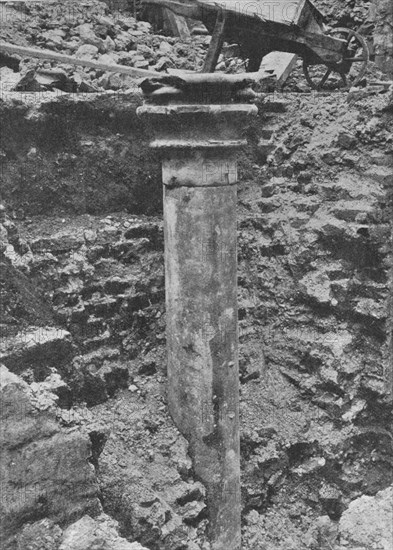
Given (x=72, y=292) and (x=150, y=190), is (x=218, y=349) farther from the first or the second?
(x=150, y=190)

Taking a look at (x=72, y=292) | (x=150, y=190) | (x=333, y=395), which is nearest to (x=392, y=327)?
(x=333, y=395)

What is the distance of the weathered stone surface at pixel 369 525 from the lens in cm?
286

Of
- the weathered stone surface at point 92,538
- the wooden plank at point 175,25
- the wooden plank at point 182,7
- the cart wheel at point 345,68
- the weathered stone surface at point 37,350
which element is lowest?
the weathered stone surface at point 92,538

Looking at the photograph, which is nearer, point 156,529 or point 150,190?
point 156,529

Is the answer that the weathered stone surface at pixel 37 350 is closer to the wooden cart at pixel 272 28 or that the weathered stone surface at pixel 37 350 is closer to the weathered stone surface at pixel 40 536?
the weathered stone surface at pixel 40 536

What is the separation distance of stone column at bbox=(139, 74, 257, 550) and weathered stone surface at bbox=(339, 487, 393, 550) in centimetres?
134

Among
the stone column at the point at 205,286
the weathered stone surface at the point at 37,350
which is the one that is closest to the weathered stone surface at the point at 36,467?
the weathered stone surface at the point at 37,350

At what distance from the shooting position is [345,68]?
19.8 feet

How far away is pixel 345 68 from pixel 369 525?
15.4 ft

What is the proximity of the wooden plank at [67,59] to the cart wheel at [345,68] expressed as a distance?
6.22 feet

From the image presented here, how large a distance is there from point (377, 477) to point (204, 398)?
2.20 m

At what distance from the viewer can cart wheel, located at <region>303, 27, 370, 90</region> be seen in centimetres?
600

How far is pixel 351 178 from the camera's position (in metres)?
5.41

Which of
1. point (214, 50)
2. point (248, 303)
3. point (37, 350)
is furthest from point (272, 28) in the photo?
point (37, 350)
